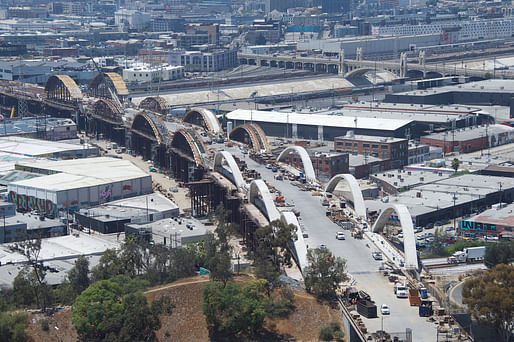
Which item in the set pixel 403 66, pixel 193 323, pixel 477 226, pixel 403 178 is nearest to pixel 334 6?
pixel 403 66

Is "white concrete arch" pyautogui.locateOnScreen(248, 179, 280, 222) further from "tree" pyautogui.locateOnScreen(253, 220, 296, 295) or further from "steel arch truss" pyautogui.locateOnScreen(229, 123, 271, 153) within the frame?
"steel arch truss" pyautogui.locateOnScreen(229, 123, 271, 153)

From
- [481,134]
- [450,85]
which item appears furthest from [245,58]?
[481,134]

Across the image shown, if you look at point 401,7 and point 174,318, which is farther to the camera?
point 401,7

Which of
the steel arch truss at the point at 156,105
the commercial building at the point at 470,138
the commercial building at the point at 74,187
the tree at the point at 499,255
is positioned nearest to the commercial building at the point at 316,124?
the commercial building at the point at 470,138

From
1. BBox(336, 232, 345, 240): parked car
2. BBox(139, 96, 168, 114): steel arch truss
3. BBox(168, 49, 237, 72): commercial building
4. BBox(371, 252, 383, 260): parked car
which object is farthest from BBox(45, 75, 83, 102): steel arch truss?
BBox(371, 252, 383, 260): parked car

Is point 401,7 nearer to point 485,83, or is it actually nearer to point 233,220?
point 485,83

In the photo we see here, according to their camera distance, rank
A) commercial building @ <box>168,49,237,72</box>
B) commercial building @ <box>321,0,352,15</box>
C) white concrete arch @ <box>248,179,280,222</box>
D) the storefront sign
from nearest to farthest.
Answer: white concrete arch @ <box>248,179,280,222</box>
the storefront sign
commercial building @ <box>168,49,237,72</box>
commercial building @ <box>321,0,352,15</box>
